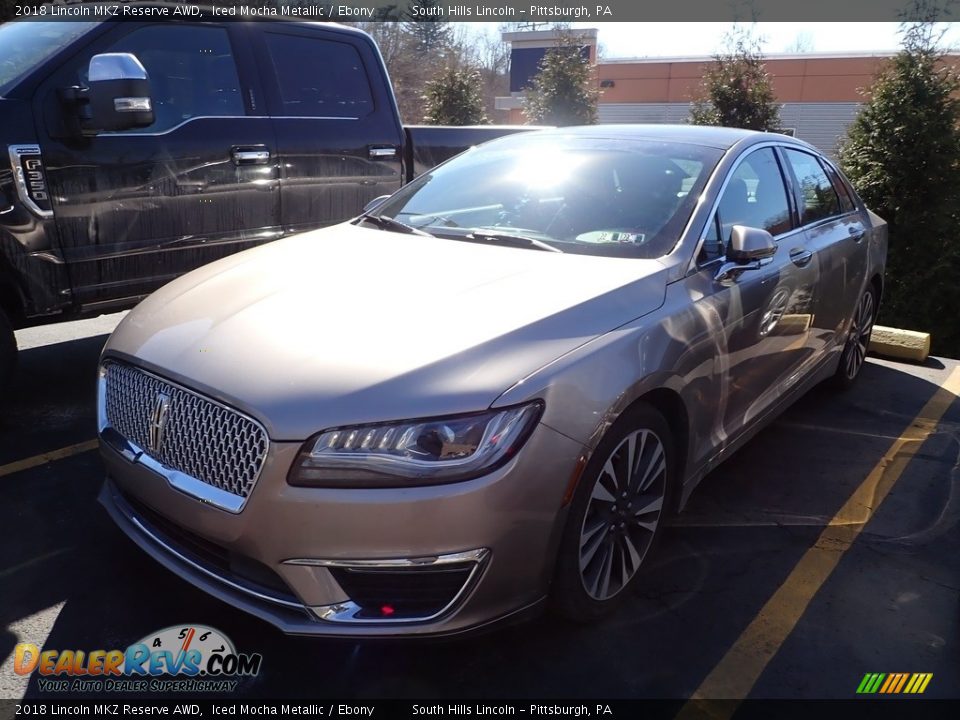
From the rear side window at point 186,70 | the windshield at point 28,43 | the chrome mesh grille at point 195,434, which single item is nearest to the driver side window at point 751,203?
the chrome mesh grille at point 195,434

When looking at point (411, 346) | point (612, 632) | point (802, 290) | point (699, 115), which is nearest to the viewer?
point (411, 346)

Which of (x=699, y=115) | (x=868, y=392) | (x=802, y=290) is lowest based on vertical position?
(x=868, y=392)

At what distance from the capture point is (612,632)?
2.69 metres

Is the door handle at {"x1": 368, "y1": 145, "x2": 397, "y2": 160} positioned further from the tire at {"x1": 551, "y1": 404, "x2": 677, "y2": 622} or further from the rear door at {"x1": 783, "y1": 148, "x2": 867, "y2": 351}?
the tire at {"x1": 551, "y1": 404, "x2": 677, "y2": 622}

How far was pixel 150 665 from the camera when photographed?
2436 mm

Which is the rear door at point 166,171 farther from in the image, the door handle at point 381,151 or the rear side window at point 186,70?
the door handle at point 381,151

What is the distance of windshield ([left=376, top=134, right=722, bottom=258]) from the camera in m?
3.17

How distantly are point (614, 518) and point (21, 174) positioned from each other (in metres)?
3.18

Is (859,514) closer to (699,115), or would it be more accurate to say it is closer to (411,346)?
(411,346)

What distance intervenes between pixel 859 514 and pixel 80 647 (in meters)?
3.28

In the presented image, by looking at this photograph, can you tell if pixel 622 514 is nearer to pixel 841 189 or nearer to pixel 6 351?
pixel 6 351

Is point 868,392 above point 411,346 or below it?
below

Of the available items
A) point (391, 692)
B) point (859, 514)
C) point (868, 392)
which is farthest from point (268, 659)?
point (868, 392)

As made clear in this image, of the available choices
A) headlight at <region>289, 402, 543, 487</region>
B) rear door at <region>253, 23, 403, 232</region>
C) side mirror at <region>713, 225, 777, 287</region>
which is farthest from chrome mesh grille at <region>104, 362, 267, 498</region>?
rear door at <region>253, 23, 403, 232</region>
